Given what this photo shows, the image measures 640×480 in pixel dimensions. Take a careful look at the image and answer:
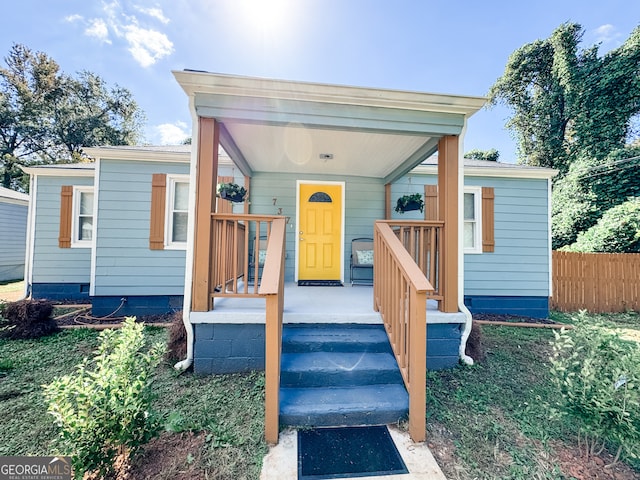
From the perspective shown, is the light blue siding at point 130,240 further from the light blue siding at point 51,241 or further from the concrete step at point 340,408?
the concrete step at point 340,408

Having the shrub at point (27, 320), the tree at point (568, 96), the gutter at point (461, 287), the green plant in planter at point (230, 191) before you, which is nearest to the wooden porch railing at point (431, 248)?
the gutter at point (461, 287)

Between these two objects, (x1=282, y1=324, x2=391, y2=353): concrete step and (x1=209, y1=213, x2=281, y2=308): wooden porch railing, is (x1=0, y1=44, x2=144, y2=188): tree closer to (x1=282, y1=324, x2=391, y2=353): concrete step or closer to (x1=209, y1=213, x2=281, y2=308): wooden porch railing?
(x1=209, y1=213, x2=281, y2=308): wooden porch railing

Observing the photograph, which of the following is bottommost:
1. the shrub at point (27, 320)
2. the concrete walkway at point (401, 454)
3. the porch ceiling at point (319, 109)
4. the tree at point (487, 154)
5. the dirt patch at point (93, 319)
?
the concrete walkway at point (401, 454)

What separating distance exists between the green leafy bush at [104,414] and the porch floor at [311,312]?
91 cm

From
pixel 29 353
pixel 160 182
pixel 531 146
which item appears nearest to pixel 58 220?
pixel 160 182

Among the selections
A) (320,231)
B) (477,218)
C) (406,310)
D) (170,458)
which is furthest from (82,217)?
(477,218)

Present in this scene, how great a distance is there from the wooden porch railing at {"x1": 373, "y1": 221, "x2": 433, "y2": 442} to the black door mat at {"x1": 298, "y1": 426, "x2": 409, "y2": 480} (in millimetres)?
249

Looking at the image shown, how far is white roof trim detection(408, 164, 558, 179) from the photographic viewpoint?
17.3 feet

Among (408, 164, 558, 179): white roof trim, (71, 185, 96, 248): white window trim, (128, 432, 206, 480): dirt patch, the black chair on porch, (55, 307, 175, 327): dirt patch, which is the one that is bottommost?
(128, 432, 206, 480): dirt patch

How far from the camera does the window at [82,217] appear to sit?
5566 millimetres

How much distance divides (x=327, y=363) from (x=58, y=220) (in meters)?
6.48

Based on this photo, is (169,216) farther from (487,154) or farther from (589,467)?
(487,154)

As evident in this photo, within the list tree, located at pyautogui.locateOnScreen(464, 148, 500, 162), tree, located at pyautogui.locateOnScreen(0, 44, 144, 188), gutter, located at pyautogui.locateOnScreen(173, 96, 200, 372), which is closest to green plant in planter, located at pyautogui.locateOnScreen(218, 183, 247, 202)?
gutter, located at pyautogui.locateOnScreen(173, 96, 200, 372)
